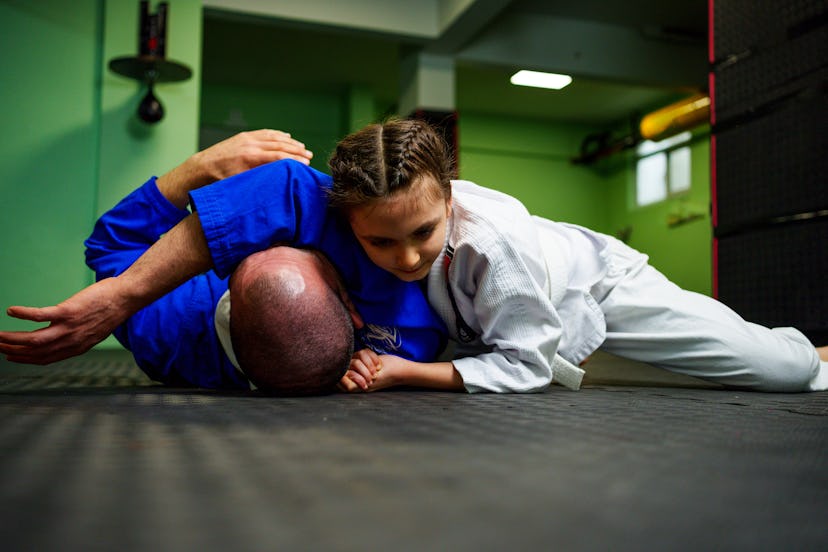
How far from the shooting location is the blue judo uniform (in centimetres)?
108

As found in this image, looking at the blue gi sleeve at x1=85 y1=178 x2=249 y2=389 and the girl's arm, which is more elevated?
the blue gi sleeve at x1=85 y1=178 x2=249 y2=389

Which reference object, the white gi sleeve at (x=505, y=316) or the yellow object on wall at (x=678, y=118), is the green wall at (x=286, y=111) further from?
the white gi sleeve at (x=505, y=316)

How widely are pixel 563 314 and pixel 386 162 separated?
1.70 feet

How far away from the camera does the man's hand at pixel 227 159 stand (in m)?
1.24

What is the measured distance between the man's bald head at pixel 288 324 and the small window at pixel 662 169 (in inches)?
248

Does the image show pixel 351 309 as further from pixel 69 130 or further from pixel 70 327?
pixel 69 130

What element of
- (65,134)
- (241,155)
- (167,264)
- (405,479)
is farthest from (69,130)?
(405,479)

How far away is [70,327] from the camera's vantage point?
1016 mm

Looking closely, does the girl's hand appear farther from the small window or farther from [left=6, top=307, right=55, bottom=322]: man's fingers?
the small window

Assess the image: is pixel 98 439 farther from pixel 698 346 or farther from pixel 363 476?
pixel 698 346

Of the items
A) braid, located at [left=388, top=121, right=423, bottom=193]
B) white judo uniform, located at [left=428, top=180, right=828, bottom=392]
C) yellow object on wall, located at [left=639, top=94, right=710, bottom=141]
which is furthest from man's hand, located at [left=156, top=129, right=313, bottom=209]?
yellow object on wall, located at [left=639, top=94, right=710, bottom=141]

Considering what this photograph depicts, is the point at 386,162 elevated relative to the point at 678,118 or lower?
lower

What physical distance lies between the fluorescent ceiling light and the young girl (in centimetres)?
399

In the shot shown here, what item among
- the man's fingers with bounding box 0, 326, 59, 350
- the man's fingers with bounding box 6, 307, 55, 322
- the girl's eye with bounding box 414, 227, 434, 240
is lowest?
the man's fingers with bounding box 0, 326, 59, 350
